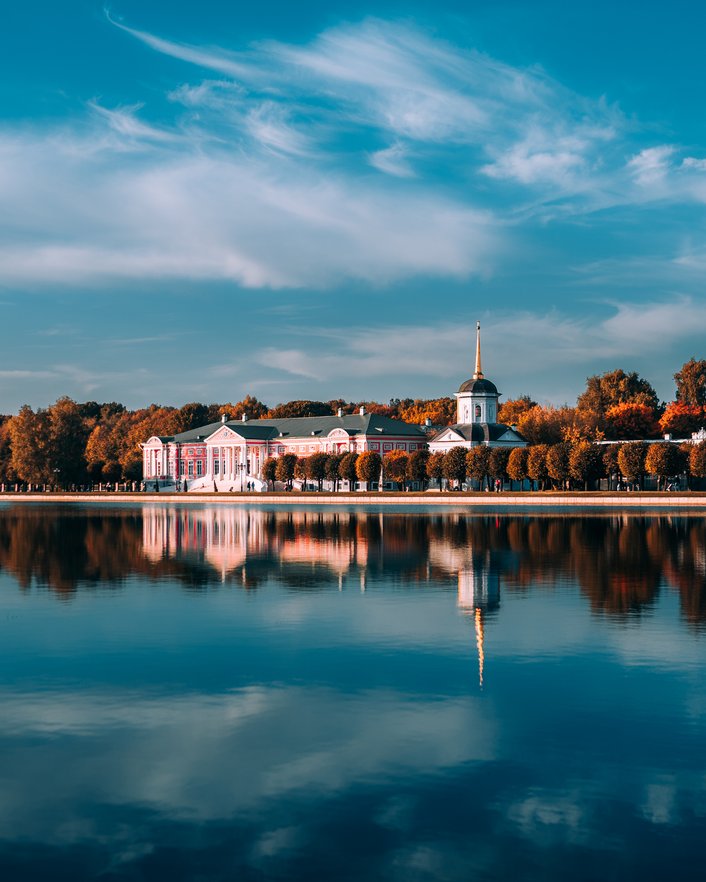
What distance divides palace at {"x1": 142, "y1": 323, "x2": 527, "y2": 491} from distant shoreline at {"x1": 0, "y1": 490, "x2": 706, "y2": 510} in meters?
17.4

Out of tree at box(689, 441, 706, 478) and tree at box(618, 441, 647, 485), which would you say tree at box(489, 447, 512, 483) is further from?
tree at box(689, 441, 706, 478)

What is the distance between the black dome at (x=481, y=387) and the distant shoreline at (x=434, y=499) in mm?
31768

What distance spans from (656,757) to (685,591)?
17052mm

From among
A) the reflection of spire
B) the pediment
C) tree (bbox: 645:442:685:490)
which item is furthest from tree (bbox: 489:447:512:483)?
the reflection of spire

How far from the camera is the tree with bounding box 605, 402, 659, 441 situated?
147 meters

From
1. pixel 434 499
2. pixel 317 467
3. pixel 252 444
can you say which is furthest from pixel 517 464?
pixel 252 444

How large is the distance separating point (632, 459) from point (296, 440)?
6464cm

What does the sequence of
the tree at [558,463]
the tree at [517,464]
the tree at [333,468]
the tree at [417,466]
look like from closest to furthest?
the tree at [558,463], the tree at [517,464], the tree at [417,466], the tree at [333,468]

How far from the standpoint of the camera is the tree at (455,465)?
118 meters

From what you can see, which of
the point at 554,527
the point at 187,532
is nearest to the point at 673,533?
the point at 554,527

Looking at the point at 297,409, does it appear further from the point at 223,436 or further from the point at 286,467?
the point at 286,467

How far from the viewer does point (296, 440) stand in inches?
6176

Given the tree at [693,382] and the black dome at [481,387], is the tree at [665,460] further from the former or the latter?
the tree at [693,382]

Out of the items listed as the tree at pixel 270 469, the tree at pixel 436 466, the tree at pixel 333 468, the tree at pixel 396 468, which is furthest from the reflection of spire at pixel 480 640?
the tree at pixel 270 469
